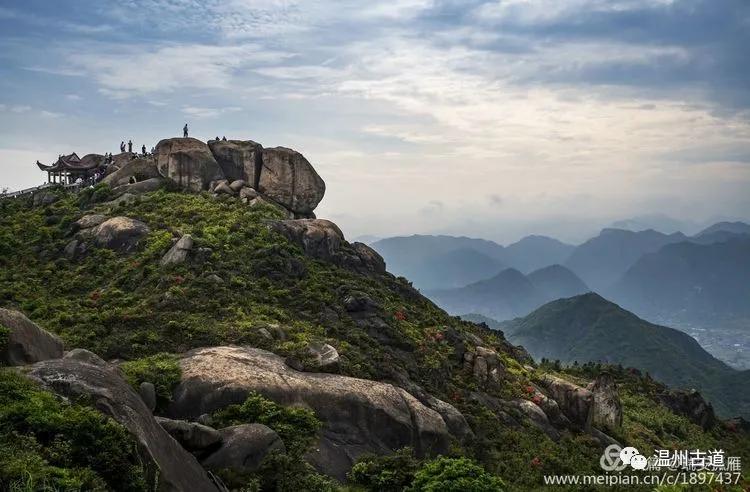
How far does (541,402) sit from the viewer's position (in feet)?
140

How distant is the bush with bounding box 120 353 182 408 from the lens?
2622 cm

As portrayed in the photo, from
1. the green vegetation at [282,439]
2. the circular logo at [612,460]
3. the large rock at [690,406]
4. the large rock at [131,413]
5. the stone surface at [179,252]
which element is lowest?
the large rock at [690,406]

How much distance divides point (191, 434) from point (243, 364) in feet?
26.4

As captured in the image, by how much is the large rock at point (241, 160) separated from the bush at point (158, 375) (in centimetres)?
3066

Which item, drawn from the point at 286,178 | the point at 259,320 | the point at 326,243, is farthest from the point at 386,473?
the point at 286,178

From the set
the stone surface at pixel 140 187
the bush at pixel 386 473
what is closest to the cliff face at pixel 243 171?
the stone surface at pixel 140 187

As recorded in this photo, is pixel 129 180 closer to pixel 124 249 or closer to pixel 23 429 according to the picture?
pixel 124 249

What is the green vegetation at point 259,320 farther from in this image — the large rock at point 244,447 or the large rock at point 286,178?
the large rock at point 286,178

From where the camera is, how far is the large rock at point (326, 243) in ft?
160

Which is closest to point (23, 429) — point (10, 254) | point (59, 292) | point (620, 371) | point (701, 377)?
point (59, 292)

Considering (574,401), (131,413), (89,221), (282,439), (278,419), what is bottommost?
(574,401)

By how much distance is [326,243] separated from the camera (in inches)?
1961

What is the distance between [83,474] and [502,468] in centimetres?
2279

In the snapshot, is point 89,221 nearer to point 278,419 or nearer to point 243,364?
point 243,364
